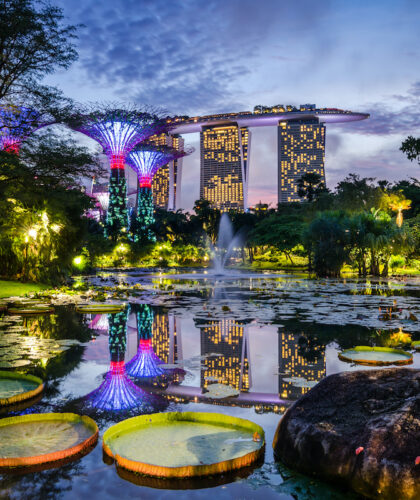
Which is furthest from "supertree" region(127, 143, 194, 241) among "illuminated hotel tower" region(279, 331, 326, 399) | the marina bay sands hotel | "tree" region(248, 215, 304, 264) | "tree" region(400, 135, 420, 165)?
the marina bay sands hotel

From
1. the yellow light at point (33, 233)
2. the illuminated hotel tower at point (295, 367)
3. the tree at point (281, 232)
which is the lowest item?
the illuminated hotel tower at point (295, 367)

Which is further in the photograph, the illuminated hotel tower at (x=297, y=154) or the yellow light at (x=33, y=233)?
the illuminated hotel tower at (x=297, y=154)

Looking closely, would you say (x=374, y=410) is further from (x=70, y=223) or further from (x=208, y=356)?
(x=70, y=223)

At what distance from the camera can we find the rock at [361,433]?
2.52 m

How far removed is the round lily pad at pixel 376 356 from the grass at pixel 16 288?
449 inches

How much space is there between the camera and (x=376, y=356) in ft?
19.6

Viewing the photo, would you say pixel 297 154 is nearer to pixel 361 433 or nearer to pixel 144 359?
pixel 144 359

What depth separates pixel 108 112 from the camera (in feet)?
145

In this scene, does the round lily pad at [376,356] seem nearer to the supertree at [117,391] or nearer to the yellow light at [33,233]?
the supertree at [117,391]

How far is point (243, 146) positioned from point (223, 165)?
9135mm

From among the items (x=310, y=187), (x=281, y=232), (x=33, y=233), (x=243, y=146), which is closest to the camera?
(x=33, y=233)

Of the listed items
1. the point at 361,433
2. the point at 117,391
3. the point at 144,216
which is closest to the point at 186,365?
the point at 117,391

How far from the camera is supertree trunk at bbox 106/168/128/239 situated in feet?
169

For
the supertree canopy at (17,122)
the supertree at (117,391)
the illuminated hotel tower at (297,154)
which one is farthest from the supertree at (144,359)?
the illuminated hotel tower at (297,154)
